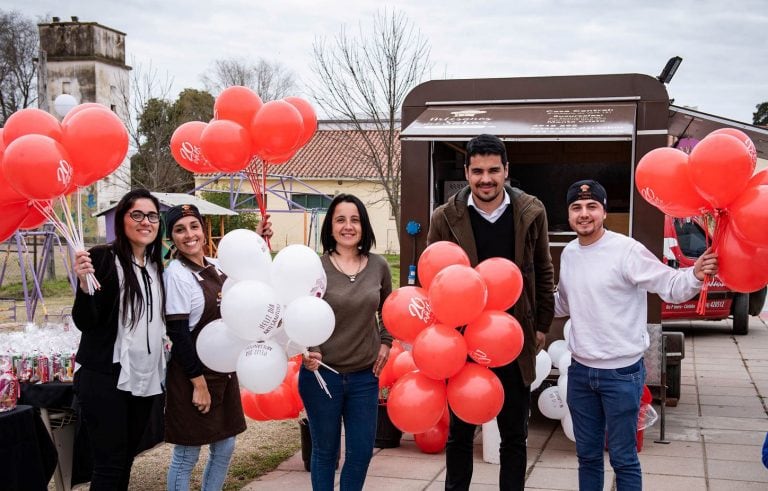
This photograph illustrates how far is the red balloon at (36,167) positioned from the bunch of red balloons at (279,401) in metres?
1.87

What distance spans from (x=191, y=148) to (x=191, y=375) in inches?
67.3

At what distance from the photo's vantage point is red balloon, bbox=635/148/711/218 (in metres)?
3.50

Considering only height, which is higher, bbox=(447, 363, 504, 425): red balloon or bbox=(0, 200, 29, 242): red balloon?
bbox=(0, 200, 29, 242): red balloon

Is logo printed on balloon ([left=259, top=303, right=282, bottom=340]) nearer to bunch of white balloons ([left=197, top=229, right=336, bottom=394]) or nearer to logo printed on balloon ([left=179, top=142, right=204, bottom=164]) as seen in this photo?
bunch of white balloons ([left=197, top=229, right=336, bottom=394])

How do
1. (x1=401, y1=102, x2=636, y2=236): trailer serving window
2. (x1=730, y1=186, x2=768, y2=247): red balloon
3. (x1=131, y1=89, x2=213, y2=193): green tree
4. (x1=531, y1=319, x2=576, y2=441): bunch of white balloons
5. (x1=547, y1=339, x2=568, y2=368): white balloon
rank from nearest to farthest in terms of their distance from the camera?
1. (x1=730, y1=186, x2=768, y2=247): red balloon
2. (x1=531, y1=319, x2=576, y2=441): bunch of white balloons
3. (x1=547, y1=339, x2=568, y2=368): white balloon
4. (x1=401, y1=102, x2=636, y2=236): trailer serving window
5. (x1=131, y1=89, x2=213, y2=193): green tree

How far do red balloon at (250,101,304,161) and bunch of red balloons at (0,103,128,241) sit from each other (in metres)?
0.87

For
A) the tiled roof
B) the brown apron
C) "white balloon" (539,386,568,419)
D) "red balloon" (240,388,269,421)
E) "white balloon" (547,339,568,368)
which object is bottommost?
"white balloon" (539,386,568,419)

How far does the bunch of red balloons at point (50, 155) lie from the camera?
3.43m

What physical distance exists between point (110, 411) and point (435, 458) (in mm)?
2670

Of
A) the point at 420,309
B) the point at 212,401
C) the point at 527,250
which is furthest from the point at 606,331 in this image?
the point at 212,401

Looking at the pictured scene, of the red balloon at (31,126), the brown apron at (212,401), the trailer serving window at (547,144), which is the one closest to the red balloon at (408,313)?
the brown apron at (212,401)

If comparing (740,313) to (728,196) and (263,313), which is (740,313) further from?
(263,313)

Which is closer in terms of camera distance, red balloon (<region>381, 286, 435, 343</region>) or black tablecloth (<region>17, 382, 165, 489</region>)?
red balloon (<region>381, 286, 435, 343</region>)

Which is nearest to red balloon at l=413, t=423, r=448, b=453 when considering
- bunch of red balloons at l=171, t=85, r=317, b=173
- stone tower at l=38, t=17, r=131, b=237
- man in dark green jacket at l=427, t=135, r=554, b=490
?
man in dark green jacket at l=427, t=135, r=554, b=490
